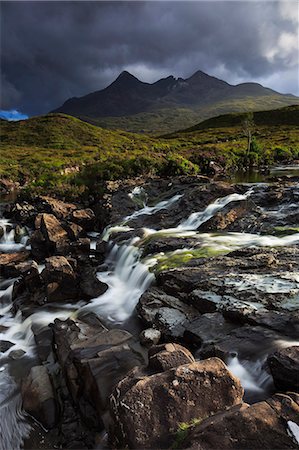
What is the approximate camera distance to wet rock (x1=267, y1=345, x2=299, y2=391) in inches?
269

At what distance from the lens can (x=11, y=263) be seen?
58.4ft

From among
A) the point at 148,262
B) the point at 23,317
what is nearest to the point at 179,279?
the point at 148,262

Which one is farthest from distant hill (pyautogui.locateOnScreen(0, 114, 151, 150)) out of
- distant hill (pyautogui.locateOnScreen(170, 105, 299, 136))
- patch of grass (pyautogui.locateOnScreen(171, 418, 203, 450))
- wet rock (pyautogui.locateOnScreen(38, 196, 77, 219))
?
patch of grass (pyautogui.locateOnScreen(171, 418, 203, 450))

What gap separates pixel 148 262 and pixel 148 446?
10.5 meters

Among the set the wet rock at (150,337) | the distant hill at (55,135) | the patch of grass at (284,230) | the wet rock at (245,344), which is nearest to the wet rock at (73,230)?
the patch of grass at (284,230)

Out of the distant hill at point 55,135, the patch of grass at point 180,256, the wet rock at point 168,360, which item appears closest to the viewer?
the wet rock at point 168,360

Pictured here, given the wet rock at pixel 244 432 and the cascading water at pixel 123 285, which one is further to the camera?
the cascading water at pixel 123 285

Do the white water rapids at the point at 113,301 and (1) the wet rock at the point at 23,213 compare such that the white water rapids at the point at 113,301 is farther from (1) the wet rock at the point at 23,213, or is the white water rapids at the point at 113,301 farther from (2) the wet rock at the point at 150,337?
(1) the wet rock at the point at 23,213

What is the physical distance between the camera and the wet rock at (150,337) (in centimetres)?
996

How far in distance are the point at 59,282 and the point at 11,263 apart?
474 cm

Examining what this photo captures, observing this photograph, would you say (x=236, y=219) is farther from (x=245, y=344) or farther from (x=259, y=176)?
(x=259, y=176)

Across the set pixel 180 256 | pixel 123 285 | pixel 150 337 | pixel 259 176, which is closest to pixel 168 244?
pixel 180 256

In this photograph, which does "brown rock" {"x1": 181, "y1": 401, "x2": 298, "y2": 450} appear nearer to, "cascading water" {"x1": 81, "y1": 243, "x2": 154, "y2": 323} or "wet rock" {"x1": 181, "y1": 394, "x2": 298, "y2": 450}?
"wet rock" {"x1": 181, "y1": 394, "x2": 298, "y2": 450}

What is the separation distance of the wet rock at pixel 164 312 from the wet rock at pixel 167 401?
3.80m
